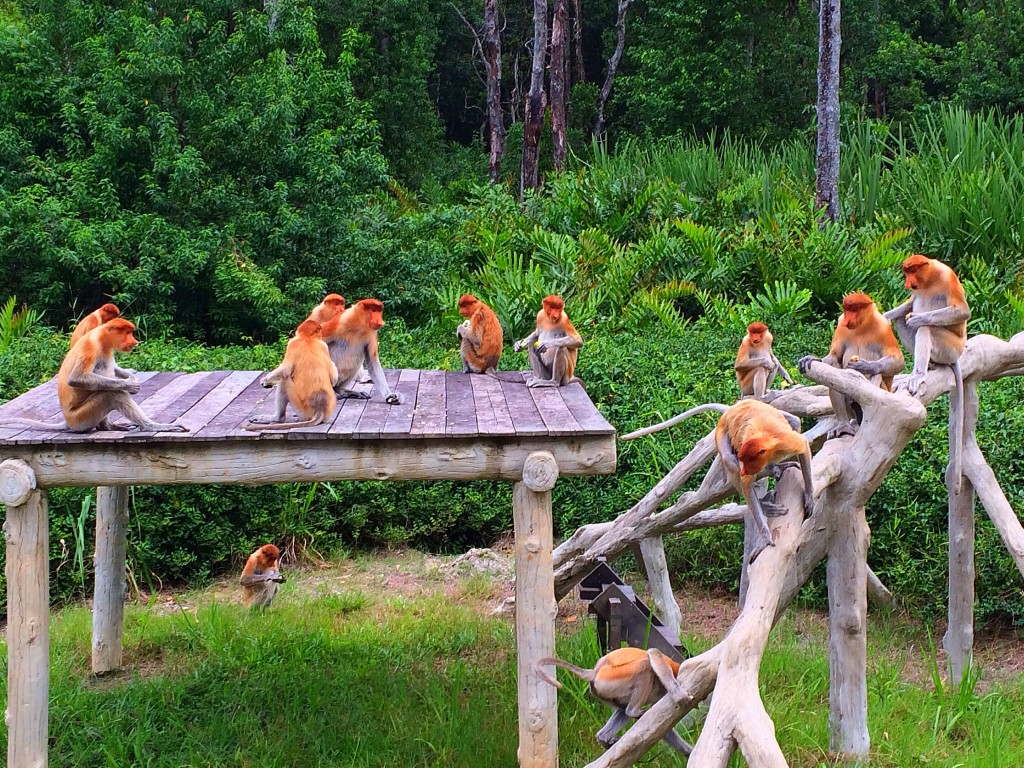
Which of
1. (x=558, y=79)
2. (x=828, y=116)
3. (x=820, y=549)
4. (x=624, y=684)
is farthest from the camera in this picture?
(x=558, y=79)

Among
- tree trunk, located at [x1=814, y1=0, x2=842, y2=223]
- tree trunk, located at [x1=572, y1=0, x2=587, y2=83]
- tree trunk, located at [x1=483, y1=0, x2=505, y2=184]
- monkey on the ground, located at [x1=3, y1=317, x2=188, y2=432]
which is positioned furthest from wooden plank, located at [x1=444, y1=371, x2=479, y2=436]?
tree trunk, located at [x1=572, y1=0, x2=587, y2=83]

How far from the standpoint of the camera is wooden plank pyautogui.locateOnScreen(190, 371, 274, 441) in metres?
3.47

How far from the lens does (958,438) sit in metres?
4.02

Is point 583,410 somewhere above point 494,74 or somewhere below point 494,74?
below

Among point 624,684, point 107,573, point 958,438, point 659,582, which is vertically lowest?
point 107,573

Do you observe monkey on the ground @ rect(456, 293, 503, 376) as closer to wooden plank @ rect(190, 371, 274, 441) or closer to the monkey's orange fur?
the monkey's orange fur

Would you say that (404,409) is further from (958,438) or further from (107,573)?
(958,438)

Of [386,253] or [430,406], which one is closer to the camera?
[430,406]

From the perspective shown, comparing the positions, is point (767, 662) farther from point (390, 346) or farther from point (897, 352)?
point (390, 346)

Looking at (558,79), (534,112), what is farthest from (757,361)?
(558,79)

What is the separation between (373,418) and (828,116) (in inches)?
285

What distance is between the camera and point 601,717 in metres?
4.18

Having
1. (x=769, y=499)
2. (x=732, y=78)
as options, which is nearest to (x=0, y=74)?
(x=769, y=499)

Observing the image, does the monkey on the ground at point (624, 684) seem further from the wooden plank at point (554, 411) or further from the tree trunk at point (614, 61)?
the tree trunk at point (614, 61)
